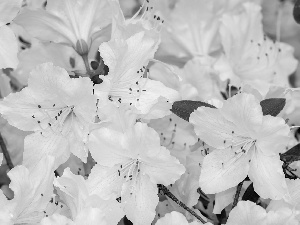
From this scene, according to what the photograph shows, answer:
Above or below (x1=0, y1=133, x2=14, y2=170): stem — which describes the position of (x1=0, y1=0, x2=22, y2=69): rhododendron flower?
above

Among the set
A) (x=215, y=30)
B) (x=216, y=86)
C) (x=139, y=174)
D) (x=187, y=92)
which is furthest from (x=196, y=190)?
(x=215, y=30)

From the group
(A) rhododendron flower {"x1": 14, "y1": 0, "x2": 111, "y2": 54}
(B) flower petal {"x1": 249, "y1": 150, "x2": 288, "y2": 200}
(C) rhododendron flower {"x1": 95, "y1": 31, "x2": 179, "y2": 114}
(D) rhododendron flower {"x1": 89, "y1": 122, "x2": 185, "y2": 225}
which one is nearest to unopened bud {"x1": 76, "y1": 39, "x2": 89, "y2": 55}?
(A) rhododendron flower {"x1": 14, "y1": 0, "x2": 111, "y2": 54}

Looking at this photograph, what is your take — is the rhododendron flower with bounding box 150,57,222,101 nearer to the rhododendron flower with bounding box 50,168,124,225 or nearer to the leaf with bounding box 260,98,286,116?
the leaf with bounding box 260,98,286,116

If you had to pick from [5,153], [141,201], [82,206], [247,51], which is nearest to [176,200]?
[141,201]

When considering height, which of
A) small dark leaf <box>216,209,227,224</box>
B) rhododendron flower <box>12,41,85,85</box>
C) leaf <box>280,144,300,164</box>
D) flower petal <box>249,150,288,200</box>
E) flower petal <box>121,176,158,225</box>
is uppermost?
flower petal <box>249,150,288,200</box>

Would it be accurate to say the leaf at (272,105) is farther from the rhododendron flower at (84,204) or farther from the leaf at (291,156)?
the rhododendron flower at (84,204)

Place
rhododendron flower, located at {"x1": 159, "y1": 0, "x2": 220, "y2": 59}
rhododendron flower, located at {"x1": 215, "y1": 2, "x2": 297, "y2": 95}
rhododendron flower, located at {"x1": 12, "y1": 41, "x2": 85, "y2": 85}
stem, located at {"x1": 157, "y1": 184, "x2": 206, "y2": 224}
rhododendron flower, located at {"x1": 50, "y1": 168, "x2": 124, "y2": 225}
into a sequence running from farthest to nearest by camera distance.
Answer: rhododendron flower, located at {"x1": 159, "y1": 0, "x2": 220, "y2": 59} < rhododendron flower, located at {"x1": 215, "y1": 2, "x2": 297, "y2": 95} < rhododendron flower, located at {"x1": 12, "y1": 41, "x2": 85, "y2": 85} < stem, located at {"x1": 157, "y1": 184, "x2": 206, "y2": 224} < rhododendron flower, located at {"x1": 50, "y1": 168, "x2": 124, "y2": 225}

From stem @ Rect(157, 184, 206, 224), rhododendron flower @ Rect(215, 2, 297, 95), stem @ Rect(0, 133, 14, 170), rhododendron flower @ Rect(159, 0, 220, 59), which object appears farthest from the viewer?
rhododendron flower @ Rect(159, 0, 220, 59)
